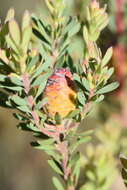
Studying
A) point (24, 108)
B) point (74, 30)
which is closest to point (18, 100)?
point (24, 108)

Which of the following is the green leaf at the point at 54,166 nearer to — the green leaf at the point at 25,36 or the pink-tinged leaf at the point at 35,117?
the pink-tinged leaf at the point at 35,117

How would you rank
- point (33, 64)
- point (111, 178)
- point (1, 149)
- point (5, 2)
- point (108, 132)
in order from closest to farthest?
point (33, 64), point (111, 178), point (108, 132), point (1, 149), point (5, 2)

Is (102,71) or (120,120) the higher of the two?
(102,71)

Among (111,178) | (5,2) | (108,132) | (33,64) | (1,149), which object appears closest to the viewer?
(33,64)

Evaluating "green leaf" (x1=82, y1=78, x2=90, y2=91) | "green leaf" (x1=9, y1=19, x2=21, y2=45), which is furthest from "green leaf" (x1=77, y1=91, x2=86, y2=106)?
"green leaf" (x1=9, y1=19, x2=21, y2=45)

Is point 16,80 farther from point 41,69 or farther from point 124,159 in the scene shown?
point 124,159

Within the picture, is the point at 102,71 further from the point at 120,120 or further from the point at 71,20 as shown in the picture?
the point at 120,120

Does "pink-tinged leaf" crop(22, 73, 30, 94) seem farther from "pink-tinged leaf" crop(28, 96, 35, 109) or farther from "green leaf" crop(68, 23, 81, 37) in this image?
"green leaf" crop(68, 23, 81, 37)

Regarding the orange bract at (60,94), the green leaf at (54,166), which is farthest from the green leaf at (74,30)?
the green leaf at (54,166)

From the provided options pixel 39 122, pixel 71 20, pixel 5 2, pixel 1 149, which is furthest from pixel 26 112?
pixel 5 2
